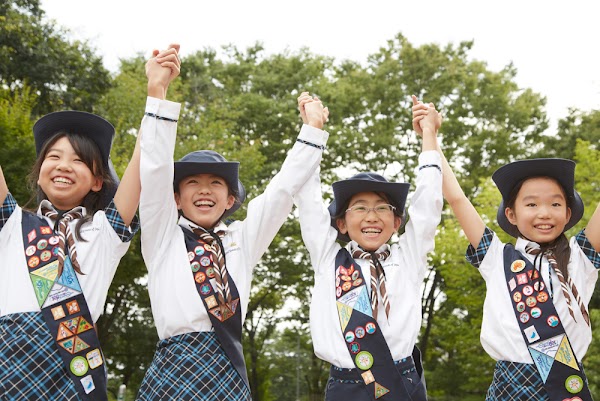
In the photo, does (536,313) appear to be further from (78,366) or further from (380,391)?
(78,366)

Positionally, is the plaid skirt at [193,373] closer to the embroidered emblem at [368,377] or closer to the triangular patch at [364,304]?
the embroidered emblem at [368,377]

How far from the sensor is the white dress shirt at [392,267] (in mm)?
3820

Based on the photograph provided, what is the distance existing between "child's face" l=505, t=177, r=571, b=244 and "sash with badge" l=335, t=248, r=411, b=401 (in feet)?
3.58

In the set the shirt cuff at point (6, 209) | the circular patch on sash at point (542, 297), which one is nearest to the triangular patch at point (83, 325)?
the shirt cuff at point (6, 209)

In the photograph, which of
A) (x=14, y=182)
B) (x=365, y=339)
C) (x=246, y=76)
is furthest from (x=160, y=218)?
(x=246, y=76)

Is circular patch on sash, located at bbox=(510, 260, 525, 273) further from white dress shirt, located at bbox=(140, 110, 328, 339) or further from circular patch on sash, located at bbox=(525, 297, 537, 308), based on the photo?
white dress shirt, located at bbox=(140, 110, 328, 339)

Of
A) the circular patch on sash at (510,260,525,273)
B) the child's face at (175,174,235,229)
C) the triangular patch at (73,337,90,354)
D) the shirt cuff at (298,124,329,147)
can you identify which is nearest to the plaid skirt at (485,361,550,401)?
the circular patch on sash at (510,260,525,273)

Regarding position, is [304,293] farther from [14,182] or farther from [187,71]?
[14,182]

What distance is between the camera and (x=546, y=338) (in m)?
3.83

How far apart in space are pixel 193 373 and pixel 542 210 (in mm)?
2243

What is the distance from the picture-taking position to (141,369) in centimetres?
2081

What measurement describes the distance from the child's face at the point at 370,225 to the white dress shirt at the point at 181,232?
1.36ft

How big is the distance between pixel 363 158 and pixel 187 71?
608 cm

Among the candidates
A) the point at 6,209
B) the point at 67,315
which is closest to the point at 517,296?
the point at 67,315
